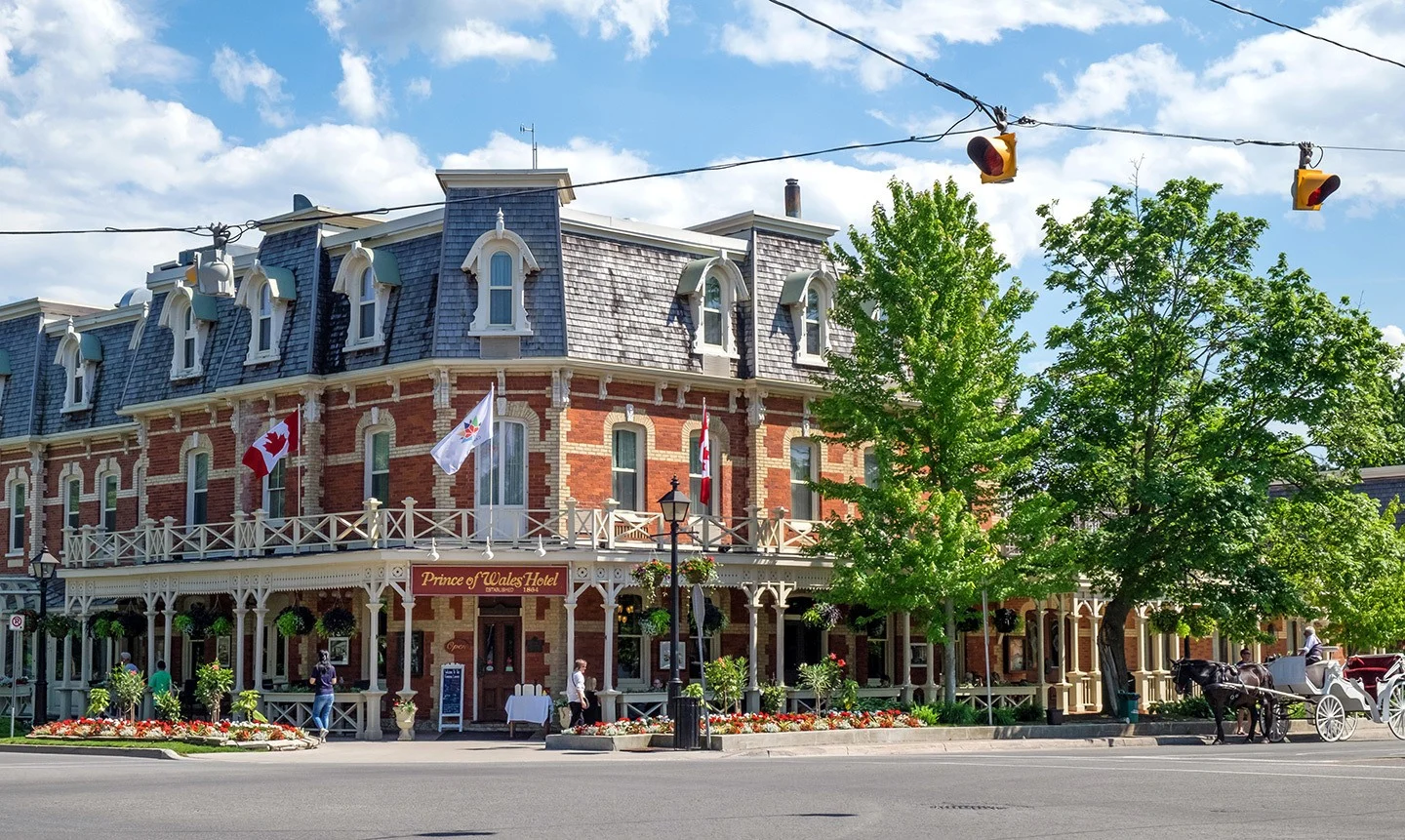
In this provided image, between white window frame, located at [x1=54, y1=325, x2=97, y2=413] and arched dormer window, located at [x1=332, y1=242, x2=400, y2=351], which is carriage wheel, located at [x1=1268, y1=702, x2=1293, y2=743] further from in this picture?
white window frame, located at [x1=54, y1=325, x2=97, y2=413]

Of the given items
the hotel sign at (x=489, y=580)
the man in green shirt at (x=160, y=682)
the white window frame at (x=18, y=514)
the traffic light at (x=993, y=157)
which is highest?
the traffic light at (x=993, y=157)

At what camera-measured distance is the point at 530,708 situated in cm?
3269

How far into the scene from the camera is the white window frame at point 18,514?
47.6 meters

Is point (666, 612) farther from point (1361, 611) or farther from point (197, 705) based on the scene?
point (1361, 611)

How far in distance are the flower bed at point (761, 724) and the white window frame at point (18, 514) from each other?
976 inches

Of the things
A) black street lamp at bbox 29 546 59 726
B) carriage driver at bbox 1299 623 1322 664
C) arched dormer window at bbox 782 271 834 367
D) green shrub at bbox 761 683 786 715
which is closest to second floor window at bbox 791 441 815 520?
arched dormer window at bbox 782 271 834 367

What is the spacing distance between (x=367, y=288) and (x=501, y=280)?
347 centimetres

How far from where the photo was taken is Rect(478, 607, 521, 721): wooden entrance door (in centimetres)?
3484

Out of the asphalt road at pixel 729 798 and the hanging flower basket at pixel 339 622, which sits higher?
Answer: the hanging flower basket at pixel 339 622

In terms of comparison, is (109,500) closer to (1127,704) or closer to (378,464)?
(378,464)

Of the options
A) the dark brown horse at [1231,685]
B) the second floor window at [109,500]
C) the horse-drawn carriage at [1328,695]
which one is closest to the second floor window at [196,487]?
the second floor window at [109,500]

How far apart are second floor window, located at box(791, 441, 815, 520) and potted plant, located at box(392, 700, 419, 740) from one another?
1037 centimetres

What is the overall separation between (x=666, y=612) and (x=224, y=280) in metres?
13.2

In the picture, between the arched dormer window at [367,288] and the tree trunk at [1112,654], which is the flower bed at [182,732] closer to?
the arched dormer window at [367,288]
